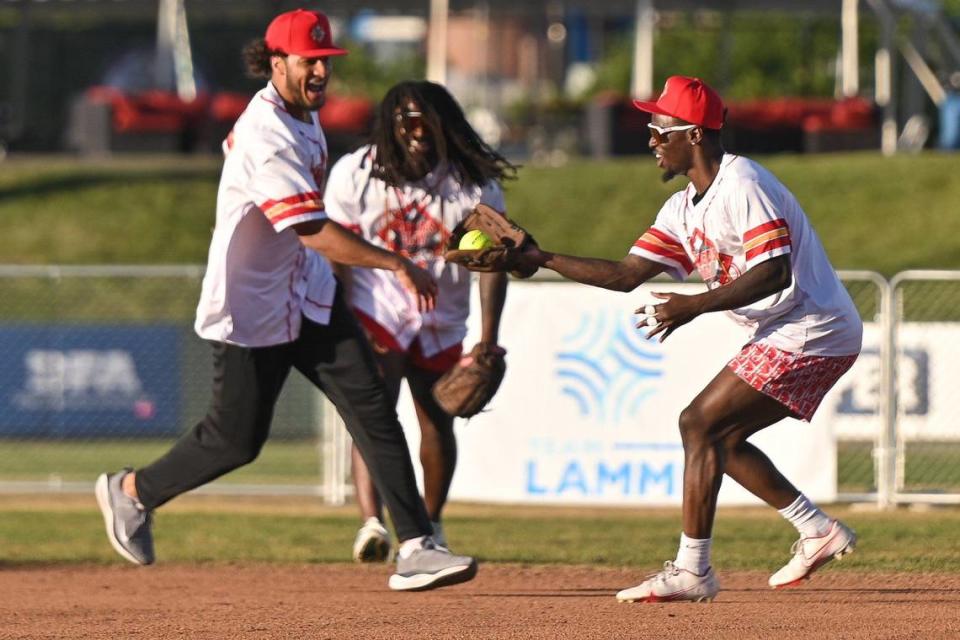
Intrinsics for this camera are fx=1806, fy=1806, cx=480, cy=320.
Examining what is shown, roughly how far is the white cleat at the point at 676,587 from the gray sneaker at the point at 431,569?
627 mm

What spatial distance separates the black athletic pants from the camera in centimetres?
698

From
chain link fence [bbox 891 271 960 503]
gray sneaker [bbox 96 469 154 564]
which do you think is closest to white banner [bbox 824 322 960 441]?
chain link fence [bbox 891 271 960 503]

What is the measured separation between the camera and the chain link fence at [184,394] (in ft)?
38.7

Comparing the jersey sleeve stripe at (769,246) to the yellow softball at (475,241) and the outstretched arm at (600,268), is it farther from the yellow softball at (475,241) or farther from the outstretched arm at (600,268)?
the yellow softball at (475,241)

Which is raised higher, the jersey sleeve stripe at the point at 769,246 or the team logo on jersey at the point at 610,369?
the jersey sleeve stripe at the point at 769,246

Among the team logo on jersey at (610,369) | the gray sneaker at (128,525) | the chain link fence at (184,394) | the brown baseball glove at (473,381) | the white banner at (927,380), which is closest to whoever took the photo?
the gray sneaker at (128,525)

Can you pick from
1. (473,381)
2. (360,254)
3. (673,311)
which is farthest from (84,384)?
(673,311)

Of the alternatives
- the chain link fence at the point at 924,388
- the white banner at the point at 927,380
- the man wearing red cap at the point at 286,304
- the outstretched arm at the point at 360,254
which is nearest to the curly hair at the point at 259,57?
the man wearing red cap at the point at 286,304

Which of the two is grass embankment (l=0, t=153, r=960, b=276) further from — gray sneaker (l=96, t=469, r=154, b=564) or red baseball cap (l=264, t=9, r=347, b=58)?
red baseball cap (l=264, t=9, r=347, b=58)

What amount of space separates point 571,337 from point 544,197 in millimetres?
12938

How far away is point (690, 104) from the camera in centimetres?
654

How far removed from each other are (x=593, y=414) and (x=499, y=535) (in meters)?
1.70

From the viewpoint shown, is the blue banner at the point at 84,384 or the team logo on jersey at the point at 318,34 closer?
the team logo on jersey at the point at 318,34

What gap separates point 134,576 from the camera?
848 centimetres
